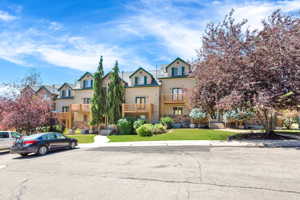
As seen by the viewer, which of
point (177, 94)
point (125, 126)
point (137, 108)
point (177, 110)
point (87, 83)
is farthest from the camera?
point (87, 83)

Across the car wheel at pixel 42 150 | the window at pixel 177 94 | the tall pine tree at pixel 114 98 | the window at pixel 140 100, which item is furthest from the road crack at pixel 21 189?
the window at pixel 140 100

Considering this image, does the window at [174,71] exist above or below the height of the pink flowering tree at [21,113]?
above

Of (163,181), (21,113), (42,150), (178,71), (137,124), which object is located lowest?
(42,150)

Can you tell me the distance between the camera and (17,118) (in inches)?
680

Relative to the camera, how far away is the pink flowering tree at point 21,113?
1727 centimetres

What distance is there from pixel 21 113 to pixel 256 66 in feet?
68.6

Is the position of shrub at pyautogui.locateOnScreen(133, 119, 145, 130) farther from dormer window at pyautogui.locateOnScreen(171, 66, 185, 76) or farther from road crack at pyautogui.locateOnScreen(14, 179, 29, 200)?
road crack at pyautogui.locateOnScreen(14, 179, 29, 200)

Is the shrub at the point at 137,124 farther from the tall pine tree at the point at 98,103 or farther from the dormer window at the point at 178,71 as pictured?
the dormer window at the point at 178,71

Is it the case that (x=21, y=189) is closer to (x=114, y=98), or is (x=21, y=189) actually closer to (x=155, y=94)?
(x=114, y=98)

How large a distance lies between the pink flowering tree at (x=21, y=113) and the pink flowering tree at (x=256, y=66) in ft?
55.3

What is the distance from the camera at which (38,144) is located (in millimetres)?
11586

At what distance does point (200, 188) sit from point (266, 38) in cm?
1173

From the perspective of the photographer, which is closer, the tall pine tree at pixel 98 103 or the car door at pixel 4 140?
the car door at pixel 4 140

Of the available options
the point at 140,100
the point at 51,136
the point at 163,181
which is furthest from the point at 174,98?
the point at 163,181
